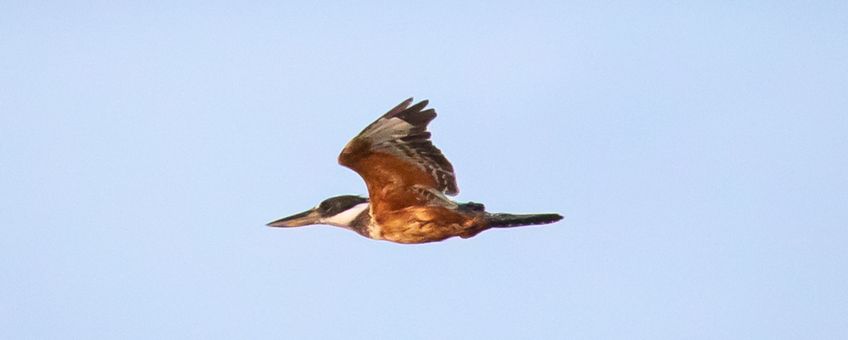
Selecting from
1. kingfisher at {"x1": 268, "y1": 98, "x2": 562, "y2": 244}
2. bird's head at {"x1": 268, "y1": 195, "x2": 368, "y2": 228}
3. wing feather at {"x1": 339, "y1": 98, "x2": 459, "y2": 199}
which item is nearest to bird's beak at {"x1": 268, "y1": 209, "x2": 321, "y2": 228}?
bird's head at {"x1": 268, "y1": 195, "x2": 368, "y2": 228}

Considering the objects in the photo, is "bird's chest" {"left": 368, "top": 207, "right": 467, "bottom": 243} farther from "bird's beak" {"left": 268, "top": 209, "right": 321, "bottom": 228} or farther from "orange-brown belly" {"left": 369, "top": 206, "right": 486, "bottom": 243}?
"bird's beak" {"left": 268, "top": 209, "right": 321, "bottom": 228}

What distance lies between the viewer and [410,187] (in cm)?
2358

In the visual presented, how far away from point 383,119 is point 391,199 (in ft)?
4.45

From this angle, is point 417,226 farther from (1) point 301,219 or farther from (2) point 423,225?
(1) point 301,219

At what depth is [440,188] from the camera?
2366 centimetres

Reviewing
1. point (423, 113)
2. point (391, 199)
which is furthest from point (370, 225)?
point (423, 113)

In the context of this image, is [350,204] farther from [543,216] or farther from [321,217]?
[543,216]

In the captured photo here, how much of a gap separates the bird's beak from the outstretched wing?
72.0 inches

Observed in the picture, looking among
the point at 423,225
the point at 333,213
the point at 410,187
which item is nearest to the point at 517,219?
the point at 423,225

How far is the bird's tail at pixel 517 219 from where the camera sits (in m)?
23.1

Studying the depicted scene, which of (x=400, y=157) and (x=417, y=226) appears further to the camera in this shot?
(x=417, y=226)

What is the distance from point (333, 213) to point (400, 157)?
2002 mm

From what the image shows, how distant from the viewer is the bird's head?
79.6 ft

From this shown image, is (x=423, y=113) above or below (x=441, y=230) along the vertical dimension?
above
